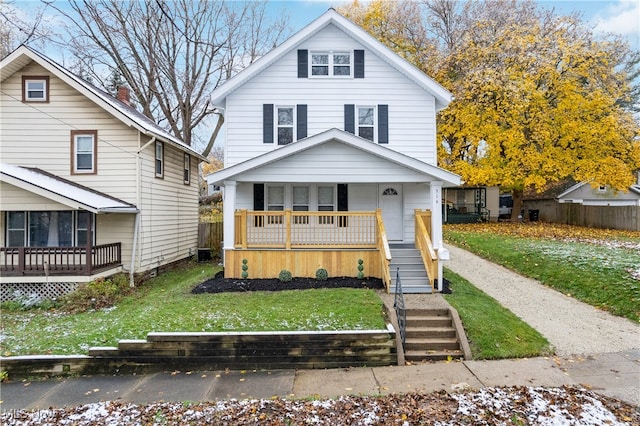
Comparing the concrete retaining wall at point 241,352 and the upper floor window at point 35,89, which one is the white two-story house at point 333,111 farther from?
the upper floor window at point 35,89

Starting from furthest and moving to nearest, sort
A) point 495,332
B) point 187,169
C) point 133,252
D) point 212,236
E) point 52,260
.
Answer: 1. point 212,236
2. point 187,169
3. point 133,252
4. point 52,260
5. point 495,332

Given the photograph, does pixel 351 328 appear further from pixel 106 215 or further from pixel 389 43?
pixel 389 43

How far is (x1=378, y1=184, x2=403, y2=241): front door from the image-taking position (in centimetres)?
1270

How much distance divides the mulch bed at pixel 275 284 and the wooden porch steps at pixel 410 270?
62cm

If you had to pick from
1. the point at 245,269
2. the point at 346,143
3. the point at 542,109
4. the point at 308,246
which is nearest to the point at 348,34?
the point at 346,143

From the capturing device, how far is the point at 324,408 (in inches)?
197

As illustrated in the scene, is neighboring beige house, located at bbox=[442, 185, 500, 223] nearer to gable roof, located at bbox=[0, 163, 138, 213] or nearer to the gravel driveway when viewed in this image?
the gravel driveway

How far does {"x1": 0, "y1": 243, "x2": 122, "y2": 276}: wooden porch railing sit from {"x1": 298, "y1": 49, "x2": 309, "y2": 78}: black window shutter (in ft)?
28.2

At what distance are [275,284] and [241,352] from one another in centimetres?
373

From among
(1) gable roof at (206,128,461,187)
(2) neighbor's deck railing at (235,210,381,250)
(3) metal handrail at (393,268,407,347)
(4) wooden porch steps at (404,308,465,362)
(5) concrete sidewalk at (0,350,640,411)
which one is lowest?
(5) concrete sidewalk at (0,350,640,411)

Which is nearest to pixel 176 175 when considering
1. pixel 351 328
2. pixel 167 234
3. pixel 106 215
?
pixel 167 234

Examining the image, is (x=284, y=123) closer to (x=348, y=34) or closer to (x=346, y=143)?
(x=346, y=143)

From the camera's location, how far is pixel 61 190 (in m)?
10.9

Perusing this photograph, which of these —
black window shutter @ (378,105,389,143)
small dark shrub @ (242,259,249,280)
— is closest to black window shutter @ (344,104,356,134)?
black window shutter @ (378,105,389,143)
